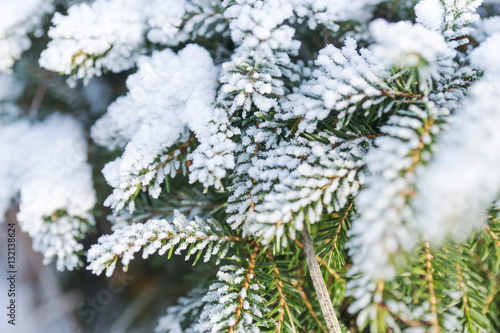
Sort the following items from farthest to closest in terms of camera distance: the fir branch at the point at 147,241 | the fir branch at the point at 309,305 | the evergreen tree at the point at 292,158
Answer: the fir branch at the point at 309,305, the fir branch at the point at 147,241, the evergreen tree at the point at 292,158

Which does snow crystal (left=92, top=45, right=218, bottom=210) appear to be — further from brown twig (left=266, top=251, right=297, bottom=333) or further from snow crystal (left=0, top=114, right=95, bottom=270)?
brown twig (left=266, top=251, right=297, bottom=333)

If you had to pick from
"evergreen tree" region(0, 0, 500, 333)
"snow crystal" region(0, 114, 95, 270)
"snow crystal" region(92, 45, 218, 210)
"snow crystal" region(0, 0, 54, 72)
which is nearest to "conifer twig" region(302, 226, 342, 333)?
"evergreen tree" region(0, 0, 500, 333)

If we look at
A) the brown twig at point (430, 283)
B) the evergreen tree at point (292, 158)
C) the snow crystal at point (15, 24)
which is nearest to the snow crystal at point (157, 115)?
the evergreen tree at point (292, 158)

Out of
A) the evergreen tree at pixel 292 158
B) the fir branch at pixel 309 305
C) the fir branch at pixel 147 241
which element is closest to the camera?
the evergreen tree at pixel 292 158

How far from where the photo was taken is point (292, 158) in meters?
0.50

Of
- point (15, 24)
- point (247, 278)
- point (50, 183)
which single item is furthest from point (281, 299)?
point (15, 24)

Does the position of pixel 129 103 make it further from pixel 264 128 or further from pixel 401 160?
pixel 401 160

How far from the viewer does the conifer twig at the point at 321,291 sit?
52cm

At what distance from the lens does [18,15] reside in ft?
2.31

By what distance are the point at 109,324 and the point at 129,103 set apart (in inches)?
26.4

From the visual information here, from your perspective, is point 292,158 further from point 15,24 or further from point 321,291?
point 15,24

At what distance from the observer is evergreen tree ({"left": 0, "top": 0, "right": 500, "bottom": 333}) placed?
1.21 feet

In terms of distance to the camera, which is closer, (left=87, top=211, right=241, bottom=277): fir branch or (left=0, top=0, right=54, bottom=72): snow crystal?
(left=87, top=211, right=241, bottom=277): fir branch

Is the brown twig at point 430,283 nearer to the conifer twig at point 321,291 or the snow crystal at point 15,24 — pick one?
the conifer twig at point 321,291
